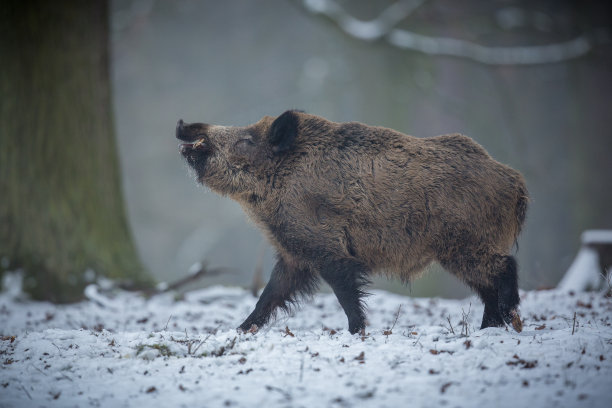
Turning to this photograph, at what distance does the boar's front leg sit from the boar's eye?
117 cm

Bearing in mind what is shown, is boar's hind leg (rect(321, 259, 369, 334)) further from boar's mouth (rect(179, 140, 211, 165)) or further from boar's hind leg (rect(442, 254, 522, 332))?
boar's mouth (rect(179, 140, 211, 165))

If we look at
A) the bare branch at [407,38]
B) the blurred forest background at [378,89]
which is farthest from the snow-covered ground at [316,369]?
the bare branch at [407,38]

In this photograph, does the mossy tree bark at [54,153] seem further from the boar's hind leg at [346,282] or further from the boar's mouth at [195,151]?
the boar's hind leg at [346,282]

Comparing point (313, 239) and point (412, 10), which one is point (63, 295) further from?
point (412, 10)

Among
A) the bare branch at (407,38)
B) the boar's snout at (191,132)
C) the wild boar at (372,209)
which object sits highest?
the bare branch at (407,38)

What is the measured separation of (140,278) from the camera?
314 inches

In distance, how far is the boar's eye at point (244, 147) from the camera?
5.23 metres

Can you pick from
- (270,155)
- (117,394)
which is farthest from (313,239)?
(117,394)

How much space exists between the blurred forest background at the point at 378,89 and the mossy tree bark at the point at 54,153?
7.32ft

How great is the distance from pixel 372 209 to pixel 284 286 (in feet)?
3.97

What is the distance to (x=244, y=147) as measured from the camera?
17.2 ft

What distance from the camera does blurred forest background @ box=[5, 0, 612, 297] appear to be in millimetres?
11578

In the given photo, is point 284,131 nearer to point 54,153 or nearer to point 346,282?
point 346,282

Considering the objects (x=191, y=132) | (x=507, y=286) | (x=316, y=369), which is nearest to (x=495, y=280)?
(x=507, y=286)
